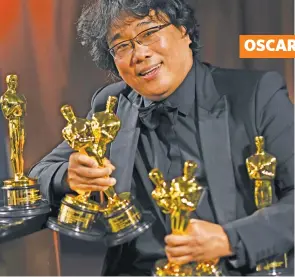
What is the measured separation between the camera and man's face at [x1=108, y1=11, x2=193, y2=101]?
100 cm

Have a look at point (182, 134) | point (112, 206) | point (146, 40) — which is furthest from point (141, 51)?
point (112, 206)

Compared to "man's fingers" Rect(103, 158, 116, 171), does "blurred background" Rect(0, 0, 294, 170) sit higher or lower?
higher

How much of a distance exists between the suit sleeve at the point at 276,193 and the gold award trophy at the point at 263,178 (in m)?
0.01

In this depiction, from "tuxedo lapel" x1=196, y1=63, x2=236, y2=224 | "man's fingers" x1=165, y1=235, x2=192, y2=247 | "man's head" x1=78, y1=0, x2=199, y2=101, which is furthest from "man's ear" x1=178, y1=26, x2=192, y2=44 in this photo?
"man's fingers" x1=165, y1=235, x2=192, y2=247

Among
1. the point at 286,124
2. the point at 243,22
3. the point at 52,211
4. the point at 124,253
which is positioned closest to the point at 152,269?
the point at 124,253

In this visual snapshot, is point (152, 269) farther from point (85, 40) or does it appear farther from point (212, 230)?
point (85, 40)

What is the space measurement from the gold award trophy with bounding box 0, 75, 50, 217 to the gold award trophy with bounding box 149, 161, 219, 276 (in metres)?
0.24

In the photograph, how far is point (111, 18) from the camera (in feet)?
3.32

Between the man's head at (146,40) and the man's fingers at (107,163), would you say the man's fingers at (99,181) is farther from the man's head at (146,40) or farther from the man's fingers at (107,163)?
the man's head at (146,40)

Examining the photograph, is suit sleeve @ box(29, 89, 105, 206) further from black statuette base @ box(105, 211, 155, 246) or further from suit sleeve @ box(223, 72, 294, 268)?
suit sleeve @ box(223, 72, 294, 268)

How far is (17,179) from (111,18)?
320 millimetres

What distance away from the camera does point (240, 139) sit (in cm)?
100

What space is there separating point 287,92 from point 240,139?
0.36 feet

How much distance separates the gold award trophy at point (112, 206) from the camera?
0.98 m
